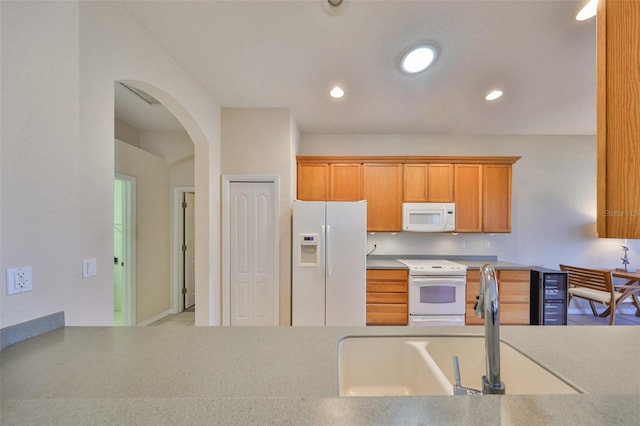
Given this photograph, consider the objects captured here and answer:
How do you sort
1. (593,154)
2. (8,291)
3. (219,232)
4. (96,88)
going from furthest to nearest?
(593,154) < (219,232) < (96,88) < (8,291)

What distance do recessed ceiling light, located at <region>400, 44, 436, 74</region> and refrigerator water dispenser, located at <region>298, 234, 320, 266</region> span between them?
76.8 inches

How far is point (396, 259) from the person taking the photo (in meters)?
3.63

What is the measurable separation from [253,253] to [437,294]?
2.29 metres

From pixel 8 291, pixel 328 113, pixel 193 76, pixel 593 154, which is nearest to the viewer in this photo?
pixel 8 291

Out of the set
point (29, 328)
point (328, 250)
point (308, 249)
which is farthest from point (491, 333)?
point (308, 249)

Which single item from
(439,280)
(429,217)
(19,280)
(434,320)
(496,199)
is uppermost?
(496,199)

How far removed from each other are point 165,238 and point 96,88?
2899mm

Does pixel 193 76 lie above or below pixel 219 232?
above

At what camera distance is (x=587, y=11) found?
1.88 m

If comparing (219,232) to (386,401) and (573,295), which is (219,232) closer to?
(386,401)

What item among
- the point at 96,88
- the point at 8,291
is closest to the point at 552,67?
the point at 96,88

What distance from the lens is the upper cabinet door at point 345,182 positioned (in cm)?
347

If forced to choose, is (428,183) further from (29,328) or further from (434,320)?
(29,328)

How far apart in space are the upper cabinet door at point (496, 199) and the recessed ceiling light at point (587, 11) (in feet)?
5.80
